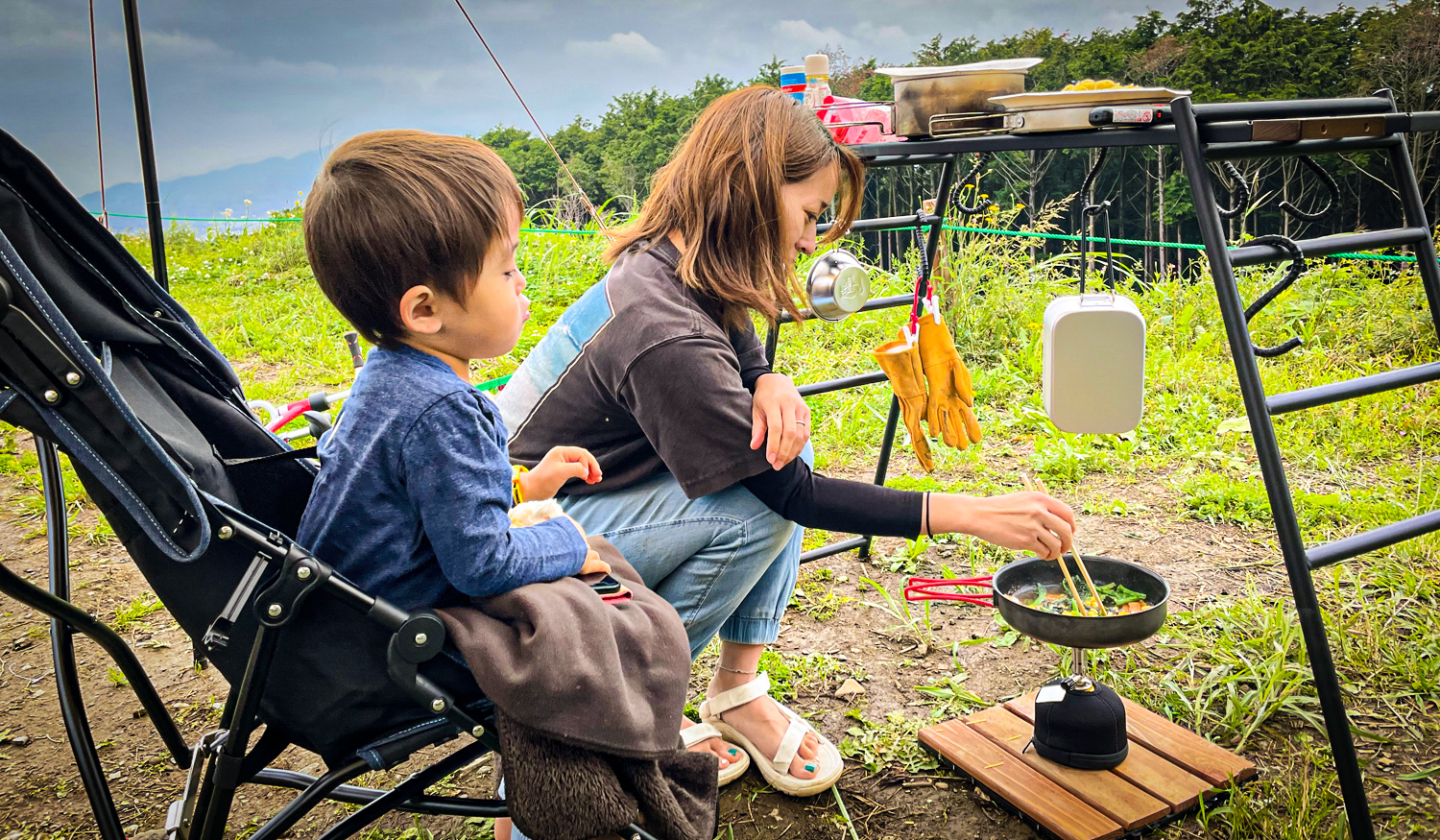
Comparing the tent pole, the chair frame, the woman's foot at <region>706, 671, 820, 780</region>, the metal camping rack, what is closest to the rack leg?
the metal camping rack

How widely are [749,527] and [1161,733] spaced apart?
2.98 ft

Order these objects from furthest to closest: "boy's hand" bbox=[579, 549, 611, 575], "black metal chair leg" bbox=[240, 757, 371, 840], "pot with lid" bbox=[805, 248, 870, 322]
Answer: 1. "pot with lid" bbox=[805, 248, 870, 322]
2. "boy's hand" bbox=[579, 549, 611, 575]
3. "black metal chair leg" bbox=[240, 757, 371, 840]

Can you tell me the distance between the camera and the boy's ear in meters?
1.15

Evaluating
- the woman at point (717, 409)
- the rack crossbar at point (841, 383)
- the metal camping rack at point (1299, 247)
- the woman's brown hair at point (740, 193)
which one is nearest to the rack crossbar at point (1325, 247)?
the metal camping rack at point (1299, 247)

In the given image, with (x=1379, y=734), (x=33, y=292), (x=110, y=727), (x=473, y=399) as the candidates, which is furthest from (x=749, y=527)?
(x=110, y=727)

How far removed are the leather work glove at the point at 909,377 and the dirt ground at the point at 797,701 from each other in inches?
24.3

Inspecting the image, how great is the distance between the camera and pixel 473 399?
115 centimetres

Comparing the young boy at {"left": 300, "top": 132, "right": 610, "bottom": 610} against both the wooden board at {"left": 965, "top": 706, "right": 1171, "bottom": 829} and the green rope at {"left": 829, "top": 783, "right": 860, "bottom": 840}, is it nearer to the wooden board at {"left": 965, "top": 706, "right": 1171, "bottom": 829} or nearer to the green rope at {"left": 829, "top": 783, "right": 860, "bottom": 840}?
the green rope at {"left": 829, "top": 783, "right": 860, "bottom": 840}

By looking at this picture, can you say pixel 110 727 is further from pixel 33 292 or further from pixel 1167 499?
pixel 1167 499

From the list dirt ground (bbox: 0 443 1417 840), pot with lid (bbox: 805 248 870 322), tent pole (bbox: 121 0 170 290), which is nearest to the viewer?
tent pole (bbox: 121 0 170 290)

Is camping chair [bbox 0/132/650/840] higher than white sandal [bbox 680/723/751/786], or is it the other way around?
camping chair [bbox 0/132/650/840]

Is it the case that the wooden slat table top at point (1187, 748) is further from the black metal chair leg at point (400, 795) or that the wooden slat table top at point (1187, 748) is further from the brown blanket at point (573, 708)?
the black metal chair leg at point (400, 795)

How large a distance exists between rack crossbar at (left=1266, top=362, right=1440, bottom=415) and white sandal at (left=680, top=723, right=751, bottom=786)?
1.10 meters

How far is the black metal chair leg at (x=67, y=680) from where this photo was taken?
1.35 m
